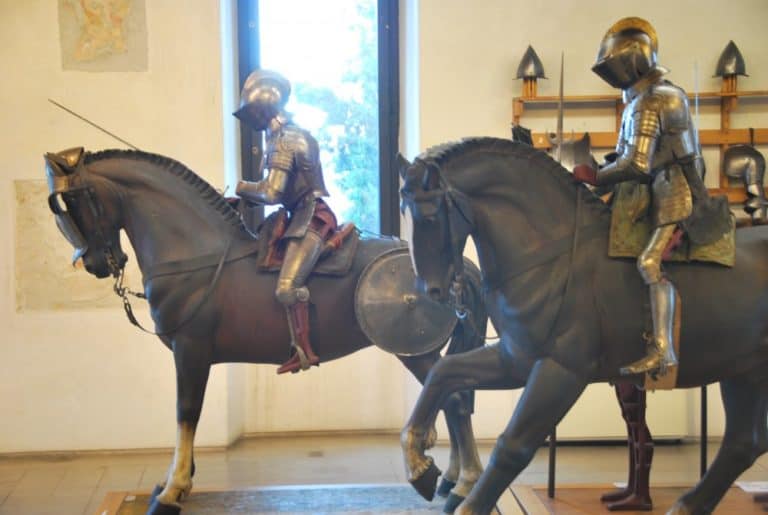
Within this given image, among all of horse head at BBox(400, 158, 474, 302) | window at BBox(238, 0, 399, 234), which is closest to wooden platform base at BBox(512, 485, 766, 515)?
horse head at BBox(400, 158, 474, 302)

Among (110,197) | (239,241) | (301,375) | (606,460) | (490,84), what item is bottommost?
(606,460)

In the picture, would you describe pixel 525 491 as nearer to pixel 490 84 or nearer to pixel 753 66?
pixel 490 84

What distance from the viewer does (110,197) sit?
2906mm

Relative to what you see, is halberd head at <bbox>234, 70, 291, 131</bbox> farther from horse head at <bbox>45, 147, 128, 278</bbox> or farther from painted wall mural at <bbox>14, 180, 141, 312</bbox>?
painted wall mural at <bbox>14, 180, 141, 312</bbox>

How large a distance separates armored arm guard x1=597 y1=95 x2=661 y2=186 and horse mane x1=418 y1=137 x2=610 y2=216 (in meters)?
0.10

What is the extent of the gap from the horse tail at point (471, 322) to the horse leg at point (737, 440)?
0.94 meters

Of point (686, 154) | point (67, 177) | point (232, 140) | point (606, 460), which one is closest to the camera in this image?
point (686, 154)

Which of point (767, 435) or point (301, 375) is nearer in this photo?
point (767, 435)

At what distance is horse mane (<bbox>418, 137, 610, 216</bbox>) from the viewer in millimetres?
2213

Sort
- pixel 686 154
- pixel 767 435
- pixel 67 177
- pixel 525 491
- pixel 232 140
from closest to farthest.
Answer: pixel 686 154
pixel 767 435
pixel 67 177
pixel 525 491
pixel 232 140

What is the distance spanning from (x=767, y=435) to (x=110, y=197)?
8.14 ft

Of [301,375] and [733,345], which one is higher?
[733,345]

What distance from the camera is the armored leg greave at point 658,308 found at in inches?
87.2

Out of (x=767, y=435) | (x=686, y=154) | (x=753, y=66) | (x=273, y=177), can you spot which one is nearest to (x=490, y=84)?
(x=753, y=66)
